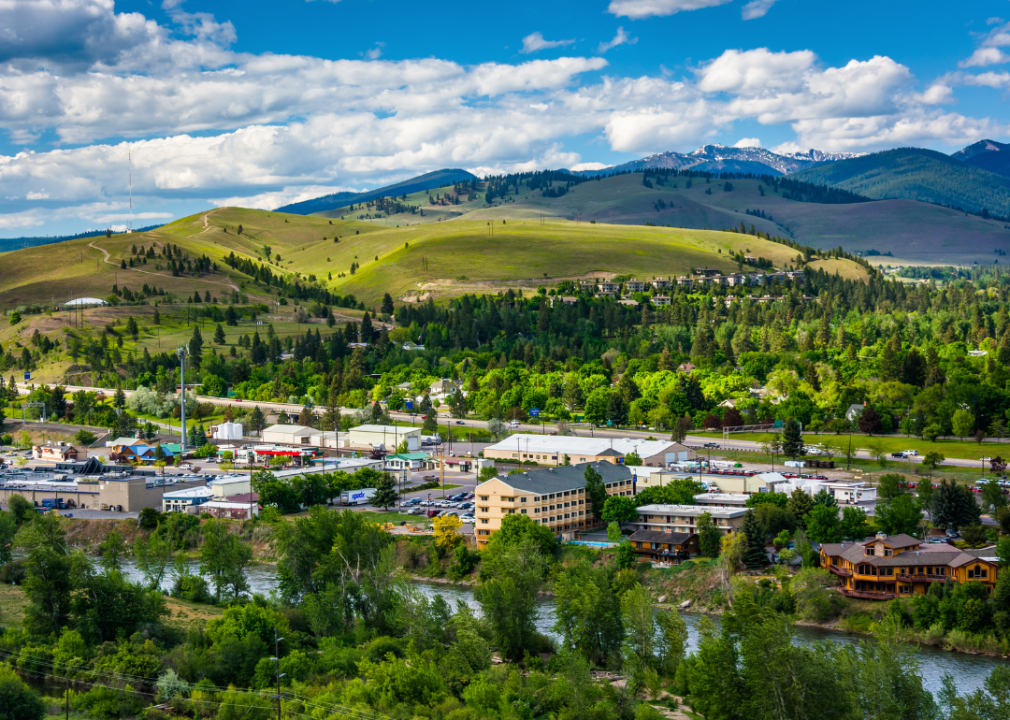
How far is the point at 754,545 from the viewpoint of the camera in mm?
40344

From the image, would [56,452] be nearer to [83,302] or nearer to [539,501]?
[539,501]

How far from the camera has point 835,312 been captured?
114m

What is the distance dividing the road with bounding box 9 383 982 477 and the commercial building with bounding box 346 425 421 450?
6.95 metres

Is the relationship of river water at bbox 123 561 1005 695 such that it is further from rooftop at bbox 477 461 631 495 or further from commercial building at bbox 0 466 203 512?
commercial building at bbox 0 466 203 512

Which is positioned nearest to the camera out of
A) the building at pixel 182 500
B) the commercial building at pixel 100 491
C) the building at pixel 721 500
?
the building at pixel 721 500

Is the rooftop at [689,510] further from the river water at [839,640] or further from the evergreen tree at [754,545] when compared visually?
the river water at [839,640]

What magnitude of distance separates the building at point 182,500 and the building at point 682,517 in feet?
78.4

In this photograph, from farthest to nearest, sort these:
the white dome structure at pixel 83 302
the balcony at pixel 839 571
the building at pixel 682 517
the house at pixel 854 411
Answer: the white dome structure at pixel 83 302 < the house at pixel 854 411 < the building at pixel 682 517 < the balcony at pixel 839 571

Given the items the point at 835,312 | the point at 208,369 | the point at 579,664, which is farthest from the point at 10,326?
the point at 579,664

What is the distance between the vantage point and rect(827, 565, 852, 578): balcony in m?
38.1

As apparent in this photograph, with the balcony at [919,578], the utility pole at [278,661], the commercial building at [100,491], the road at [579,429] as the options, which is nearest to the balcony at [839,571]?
the balcony at [919,578]

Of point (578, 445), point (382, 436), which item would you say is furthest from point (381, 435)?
point (578, 445)

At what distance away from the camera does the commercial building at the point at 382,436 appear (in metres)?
71.7

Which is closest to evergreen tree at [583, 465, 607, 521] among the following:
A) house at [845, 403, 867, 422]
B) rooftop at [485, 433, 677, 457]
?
rooftop at [485, 433, 677, 457]
